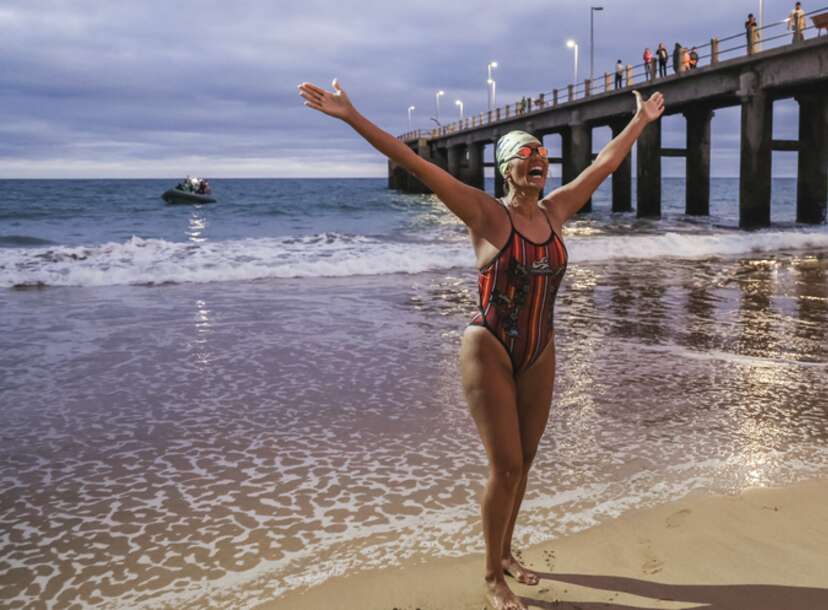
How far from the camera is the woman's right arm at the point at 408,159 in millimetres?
2643

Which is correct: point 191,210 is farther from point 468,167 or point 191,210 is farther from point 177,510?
point 177,510

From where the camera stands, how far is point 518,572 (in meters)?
2.95

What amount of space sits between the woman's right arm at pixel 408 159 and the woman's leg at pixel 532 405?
1.85 feet

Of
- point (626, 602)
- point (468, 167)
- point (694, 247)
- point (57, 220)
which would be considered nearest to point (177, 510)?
point (626, 602)

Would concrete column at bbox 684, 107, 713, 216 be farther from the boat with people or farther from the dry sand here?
the boat with people

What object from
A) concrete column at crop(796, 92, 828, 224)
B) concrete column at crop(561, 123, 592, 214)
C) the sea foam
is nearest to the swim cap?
the sea foam

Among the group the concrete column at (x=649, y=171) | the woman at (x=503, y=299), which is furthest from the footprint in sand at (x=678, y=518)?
the concrete column at (x=649, y=171)

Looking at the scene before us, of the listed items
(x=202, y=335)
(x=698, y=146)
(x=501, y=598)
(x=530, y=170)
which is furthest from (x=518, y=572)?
(x=698, y=146)

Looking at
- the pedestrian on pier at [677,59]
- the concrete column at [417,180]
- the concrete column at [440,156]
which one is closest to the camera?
the pedestrian on pier at [677,59]

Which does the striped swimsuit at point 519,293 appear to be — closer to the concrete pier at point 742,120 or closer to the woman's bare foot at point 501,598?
the woman's bare foot at point 501,598

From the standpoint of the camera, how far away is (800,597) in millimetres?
2734

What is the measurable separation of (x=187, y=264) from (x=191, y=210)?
3785 centimetres

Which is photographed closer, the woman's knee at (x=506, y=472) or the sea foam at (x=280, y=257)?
the woman's knee at (x=506, y=472)

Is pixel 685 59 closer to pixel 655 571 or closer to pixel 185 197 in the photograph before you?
pixel 655 571
